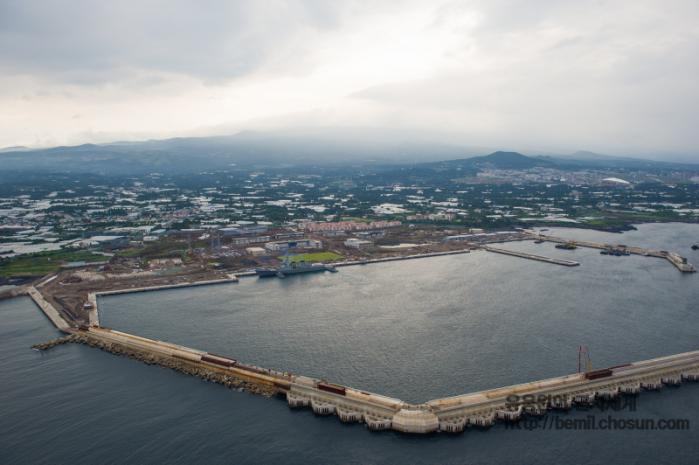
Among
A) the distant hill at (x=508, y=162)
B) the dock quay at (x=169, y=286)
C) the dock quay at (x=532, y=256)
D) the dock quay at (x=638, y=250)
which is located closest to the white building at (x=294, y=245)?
the dock quay at (x=169, y=286)

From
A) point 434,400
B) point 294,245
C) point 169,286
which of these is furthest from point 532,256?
point 169,286

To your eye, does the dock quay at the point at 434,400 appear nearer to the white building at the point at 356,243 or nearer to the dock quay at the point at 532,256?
the dock quay at the point at 532,256

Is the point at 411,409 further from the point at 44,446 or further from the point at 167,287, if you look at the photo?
the point at 167,287

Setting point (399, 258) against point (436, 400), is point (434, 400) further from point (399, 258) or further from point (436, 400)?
point (399, 258)

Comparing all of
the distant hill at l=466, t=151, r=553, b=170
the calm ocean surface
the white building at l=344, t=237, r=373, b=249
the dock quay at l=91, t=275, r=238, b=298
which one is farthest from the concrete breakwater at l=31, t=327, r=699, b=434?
the distant hill at l=466, t=151, r=553, b=170

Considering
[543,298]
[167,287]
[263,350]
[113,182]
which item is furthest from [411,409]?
[113,182]

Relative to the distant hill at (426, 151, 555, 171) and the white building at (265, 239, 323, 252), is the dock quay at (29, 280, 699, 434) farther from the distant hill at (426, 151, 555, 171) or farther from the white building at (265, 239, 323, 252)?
the distant hill at (426, 151, 555, 171)

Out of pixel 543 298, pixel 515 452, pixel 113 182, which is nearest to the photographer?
pixel 515 452
